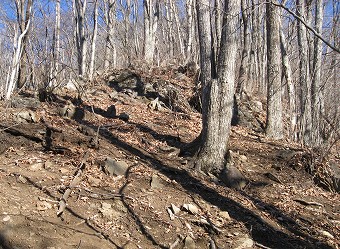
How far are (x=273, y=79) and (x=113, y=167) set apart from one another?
17.6 ft

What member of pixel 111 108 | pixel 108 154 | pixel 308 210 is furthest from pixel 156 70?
pixel 308 210

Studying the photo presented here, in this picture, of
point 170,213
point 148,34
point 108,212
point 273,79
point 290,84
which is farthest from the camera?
point 148,34

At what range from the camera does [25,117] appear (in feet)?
24.3

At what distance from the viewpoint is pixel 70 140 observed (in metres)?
6.83

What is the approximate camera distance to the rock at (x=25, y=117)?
23.9 feet

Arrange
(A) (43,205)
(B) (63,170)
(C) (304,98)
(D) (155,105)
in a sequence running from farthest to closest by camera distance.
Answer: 1. (D) (155,105)
2. (C) (304,98)
3. (B) (63,170)
4. (A) (43,205)

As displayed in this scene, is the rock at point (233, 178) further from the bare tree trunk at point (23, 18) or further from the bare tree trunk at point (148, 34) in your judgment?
the bare tree trunk at point (148, 34)

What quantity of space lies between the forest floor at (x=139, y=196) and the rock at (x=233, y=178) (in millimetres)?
137

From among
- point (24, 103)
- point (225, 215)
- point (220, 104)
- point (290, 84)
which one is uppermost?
point (290, 84)

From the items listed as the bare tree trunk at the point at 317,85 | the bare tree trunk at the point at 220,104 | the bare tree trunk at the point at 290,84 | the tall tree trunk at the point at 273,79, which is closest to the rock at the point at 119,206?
the bare tree trunk at the point at 220,104

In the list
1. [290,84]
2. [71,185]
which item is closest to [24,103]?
[71,185]

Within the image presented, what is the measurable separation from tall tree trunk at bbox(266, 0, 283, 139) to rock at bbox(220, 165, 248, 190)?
3.34 meters

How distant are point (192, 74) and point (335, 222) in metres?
9.52

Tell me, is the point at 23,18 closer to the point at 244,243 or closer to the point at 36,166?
the point at 36,166
